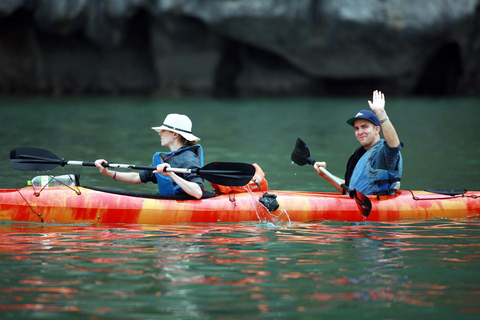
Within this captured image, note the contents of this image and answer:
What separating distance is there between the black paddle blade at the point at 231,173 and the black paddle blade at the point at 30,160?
1.59 metres

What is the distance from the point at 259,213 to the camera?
5.98m

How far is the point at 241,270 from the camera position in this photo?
14.5 feet

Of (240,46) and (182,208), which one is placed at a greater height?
(240,46)

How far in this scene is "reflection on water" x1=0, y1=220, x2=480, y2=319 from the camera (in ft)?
12.2

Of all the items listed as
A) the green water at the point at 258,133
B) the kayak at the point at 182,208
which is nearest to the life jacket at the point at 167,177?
the kayak at the point at 182,208

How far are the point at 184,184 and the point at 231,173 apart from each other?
0.49 metres

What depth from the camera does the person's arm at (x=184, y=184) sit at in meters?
5.64

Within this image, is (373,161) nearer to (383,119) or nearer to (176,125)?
(383,119)

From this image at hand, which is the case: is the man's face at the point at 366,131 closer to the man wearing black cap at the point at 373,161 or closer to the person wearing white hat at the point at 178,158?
the man wearing black cap at the point at 373,161

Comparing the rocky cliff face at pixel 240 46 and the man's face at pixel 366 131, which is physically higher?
the rocky cliff face at pixel 240 46

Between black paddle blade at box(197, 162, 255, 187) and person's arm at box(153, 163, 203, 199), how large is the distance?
148 mm

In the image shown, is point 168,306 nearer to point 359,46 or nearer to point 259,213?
point 259,213

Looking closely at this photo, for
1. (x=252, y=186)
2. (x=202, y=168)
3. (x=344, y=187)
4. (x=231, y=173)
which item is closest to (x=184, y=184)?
(x=202, y=168)

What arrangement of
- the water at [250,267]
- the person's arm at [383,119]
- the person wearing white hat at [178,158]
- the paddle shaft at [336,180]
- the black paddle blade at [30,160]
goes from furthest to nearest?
the black paddle blade at [30,160]
the paddle shaft at [336,180]
the person wearing white hat at [178,158]
the person's arm at [383,119]
the water at [250,267]
